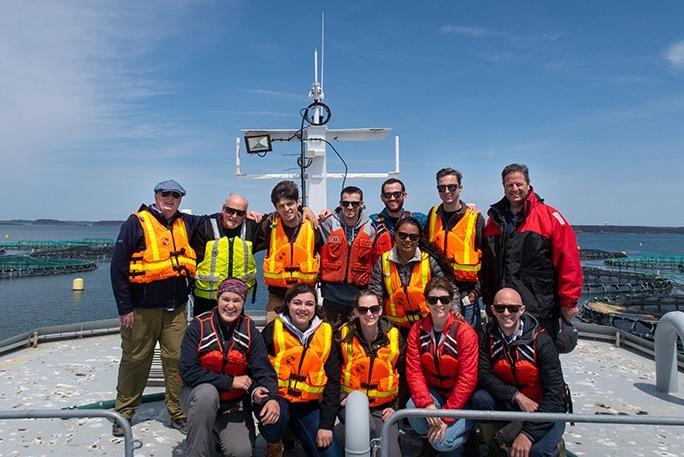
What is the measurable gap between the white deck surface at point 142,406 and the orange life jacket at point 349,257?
1.65m

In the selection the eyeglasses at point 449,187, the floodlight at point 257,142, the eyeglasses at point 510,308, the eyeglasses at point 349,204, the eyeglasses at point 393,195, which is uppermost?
the floodlight at point 257,142

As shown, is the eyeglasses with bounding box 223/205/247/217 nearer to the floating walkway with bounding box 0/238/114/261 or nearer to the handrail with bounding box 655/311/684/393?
the handrail with bounding box 655/311/684/393

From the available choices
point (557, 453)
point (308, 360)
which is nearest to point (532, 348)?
point (557, 453)

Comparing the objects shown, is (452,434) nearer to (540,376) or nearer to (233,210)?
(540,376)

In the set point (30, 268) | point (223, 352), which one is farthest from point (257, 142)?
point (30, 268)

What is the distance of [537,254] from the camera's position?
3.58m

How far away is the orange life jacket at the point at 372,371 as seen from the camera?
344 centimetres

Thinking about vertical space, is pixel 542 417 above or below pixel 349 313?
below

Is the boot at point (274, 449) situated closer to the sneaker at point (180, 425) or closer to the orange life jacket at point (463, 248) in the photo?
the sneaker at point (180, 425)

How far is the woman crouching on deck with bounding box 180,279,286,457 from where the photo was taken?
316cm

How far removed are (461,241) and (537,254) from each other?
70 centimetres

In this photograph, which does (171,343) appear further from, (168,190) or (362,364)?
(362,364)

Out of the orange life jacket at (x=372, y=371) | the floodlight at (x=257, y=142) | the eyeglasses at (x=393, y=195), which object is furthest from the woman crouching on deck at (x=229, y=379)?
the floodlight at (x=257, y=142)

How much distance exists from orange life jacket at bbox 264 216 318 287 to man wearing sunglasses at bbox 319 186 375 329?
0.51ft
